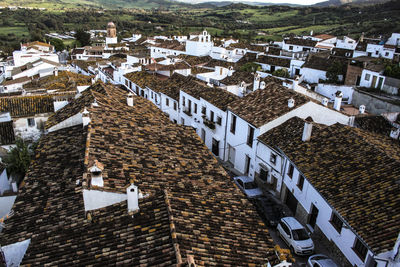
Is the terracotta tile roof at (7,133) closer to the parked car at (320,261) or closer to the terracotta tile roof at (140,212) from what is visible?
the terracotta tile roof at (140,212)

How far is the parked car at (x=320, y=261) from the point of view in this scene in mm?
12508

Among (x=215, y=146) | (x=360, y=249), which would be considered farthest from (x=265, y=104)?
(x=360, y=249)

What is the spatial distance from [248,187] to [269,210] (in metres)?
2.69

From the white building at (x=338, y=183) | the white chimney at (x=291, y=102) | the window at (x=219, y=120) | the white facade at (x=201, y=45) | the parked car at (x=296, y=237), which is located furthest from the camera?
the white facade at (x=201, y=45)

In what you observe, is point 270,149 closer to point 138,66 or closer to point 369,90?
point 369,90

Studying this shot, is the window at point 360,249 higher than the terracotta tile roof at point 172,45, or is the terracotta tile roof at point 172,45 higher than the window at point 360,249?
the terracotta tile roof at point 172,45

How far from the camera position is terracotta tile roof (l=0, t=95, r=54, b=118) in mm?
22453

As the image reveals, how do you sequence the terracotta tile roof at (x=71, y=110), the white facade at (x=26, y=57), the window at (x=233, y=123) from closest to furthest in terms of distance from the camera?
the terracotta tile roof at (x=71, y=110) < the window at (x=233, y=123) < the white facade at (x=26, y=57)

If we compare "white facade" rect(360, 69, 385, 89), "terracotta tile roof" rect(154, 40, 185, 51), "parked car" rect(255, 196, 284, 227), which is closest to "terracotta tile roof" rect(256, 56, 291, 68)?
"white facade" rect(360, 69, 385, 89)

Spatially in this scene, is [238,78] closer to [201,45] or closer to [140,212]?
[140,212]

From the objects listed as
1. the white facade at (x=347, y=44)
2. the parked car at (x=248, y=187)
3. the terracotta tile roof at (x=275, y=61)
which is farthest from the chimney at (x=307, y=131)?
the white facade at (x=347, y=44)

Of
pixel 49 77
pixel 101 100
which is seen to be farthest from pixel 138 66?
pixel 101 100

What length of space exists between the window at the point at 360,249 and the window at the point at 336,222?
104 centimetres

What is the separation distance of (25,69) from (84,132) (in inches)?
1565
